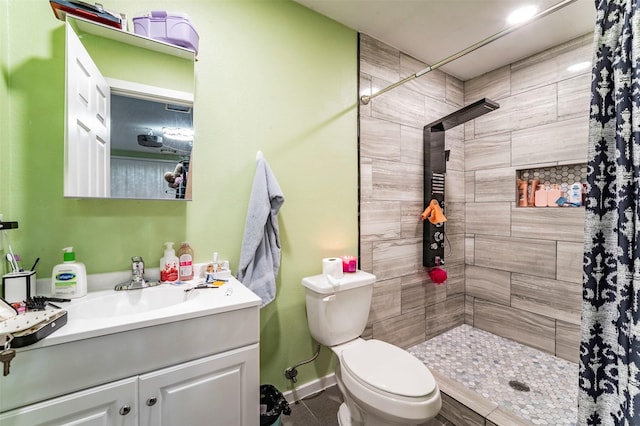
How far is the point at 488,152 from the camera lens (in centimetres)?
248

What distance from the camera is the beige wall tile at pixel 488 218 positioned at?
237 centimetres

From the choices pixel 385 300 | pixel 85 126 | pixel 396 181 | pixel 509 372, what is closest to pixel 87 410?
pixel 85 126

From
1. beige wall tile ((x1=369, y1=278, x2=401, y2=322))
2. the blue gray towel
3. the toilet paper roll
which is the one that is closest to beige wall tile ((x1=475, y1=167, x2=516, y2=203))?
beige wall tile ((x1=369, y1=278, x2=401, y2=322))

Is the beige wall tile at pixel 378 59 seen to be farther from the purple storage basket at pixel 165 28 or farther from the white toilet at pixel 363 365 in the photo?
the white toilet at pixel 363 365

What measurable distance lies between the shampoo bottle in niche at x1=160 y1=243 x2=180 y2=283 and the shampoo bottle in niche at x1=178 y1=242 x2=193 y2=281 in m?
0.02

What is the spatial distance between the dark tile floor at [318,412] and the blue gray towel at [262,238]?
28.5 inches

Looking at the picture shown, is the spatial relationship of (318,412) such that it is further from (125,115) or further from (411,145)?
(411,145)

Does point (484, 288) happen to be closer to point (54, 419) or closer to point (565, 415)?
point (565, 415)

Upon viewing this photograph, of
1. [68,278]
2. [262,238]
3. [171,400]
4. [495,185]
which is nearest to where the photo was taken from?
[171,400]

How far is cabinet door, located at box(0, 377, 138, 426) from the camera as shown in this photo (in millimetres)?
764

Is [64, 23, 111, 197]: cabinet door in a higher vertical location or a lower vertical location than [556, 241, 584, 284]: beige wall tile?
higher

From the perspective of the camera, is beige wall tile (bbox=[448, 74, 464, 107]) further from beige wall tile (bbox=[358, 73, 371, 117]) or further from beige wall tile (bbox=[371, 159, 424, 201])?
beige wall tile (bbox=[358, 73, 371, 117])

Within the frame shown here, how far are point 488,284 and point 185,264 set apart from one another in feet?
8.23

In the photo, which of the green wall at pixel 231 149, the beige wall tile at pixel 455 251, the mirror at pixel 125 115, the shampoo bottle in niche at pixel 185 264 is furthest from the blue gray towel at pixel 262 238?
the beige wall tile at pixel 455 251
